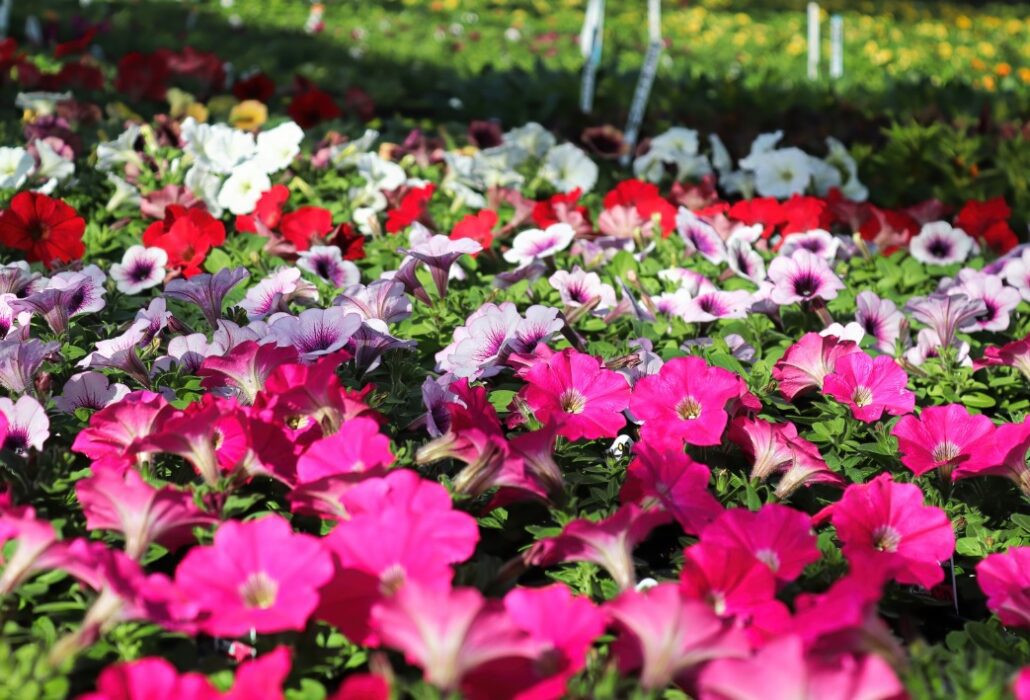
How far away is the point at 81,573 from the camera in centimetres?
127

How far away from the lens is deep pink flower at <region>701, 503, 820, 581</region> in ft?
4.66

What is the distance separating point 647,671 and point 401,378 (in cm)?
112

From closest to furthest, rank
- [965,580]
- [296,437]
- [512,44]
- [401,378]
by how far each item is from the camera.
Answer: [296,437] < [965,580] < [401,378] < [512,44]

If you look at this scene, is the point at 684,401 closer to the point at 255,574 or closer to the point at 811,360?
the point at 811,360

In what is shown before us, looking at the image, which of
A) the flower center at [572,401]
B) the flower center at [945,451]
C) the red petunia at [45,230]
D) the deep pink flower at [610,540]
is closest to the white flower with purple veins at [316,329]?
the flower center at [572,401]

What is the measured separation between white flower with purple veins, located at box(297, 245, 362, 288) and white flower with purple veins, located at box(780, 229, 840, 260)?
131 centimetres

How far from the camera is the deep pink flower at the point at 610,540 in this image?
1.39 meters

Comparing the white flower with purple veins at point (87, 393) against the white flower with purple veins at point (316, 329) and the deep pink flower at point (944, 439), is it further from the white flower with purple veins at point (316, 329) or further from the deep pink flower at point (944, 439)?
the deep pink flower at point (944, 439)

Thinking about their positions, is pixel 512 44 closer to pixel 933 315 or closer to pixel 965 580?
pixel 933 315

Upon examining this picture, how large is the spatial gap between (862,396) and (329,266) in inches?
55.3

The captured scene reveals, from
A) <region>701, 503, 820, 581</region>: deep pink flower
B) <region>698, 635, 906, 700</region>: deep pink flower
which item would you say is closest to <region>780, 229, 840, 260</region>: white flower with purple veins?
<region>701, 503, 820, 581</region>: deep pink flower

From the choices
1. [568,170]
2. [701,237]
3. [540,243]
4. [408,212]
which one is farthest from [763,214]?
[408,212]

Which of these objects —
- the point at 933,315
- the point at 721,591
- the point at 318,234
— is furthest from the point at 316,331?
the point at 933,315

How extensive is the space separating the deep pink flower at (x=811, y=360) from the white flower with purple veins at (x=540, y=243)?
866 mm
